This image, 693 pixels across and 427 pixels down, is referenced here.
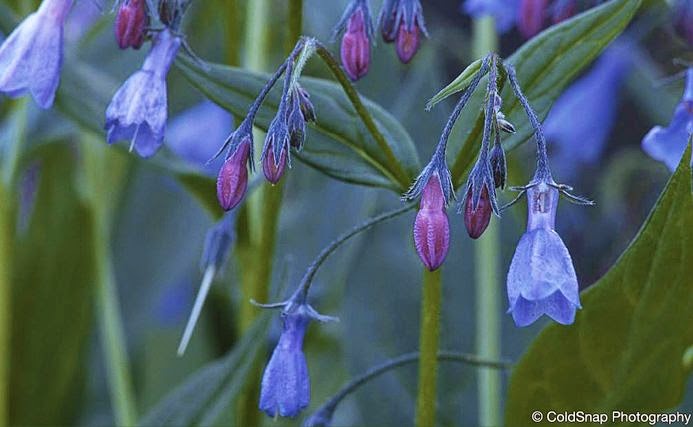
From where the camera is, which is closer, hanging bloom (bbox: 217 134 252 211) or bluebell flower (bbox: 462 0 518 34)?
hanging bloom (bbox: 217 134 252 211)

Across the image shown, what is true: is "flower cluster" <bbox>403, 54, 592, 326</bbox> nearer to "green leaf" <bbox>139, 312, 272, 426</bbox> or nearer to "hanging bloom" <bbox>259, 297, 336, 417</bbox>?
"hanging bloom" <bbox>259, 297, 336, 417</bbox>

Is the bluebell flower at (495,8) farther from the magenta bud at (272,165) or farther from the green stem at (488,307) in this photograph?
the magenta bud at (272,165)

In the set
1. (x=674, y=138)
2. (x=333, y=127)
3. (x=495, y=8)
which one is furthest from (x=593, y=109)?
(x=333, y=127)

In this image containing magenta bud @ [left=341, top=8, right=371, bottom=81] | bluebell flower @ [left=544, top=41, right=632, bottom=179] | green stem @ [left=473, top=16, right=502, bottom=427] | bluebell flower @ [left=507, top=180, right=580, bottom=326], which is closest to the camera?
bluebell flower @ [left=507, top=180, right=580, bottom=326]

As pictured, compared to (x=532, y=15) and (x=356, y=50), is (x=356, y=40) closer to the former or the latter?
(x=356, y=50)

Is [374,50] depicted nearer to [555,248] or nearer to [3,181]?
[3,181]

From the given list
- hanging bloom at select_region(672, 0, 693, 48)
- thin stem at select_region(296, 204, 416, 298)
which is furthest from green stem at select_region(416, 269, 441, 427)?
hanging bloom at select_region(672, 0, 693, 48)
